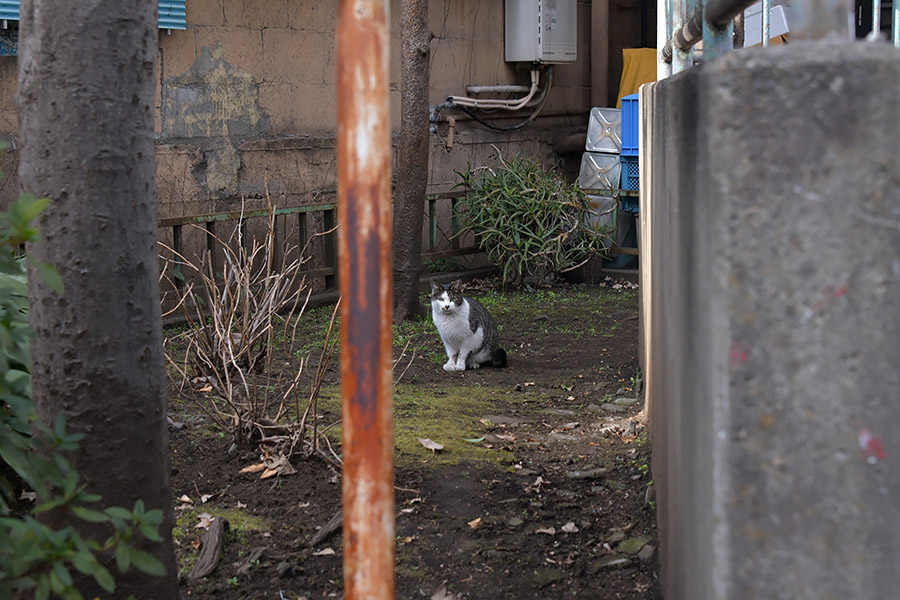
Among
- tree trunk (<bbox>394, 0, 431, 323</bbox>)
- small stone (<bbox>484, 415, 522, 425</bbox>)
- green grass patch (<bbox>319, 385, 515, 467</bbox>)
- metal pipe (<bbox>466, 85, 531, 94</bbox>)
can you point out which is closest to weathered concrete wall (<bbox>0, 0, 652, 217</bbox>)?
metal pipe (<bbox>466, 85, 531, 94</bbox>)

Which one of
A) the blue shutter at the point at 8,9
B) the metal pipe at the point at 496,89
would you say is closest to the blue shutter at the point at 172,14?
the blue shutter at the point at 8,9

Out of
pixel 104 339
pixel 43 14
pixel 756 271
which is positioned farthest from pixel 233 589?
pixel 756 271

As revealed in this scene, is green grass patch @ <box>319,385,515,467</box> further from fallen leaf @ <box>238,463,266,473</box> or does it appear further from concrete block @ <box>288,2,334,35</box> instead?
concrete block @ <box>288,2,334,35</box>

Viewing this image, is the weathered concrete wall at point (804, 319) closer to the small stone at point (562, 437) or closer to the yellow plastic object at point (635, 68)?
the small stone at point (562, 437)

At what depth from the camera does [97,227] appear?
2180 millimetres

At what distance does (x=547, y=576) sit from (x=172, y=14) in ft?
19.2

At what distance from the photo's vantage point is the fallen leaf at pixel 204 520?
318cm

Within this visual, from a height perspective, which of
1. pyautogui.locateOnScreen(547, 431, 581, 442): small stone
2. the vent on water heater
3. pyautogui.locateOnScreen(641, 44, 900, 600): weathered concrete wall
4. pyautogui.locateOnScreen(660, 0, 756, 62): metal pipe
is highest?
the vent on water heater

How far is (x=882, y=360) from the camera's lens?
53.1 inches

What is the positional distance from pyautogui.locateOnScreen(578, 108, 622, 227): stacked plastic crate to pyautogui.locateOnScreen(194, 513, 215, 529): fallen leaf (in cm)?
689

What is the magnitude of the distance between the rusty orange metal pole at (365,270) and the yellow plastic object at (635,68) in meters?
9.53

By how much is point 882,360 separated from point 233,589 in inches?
81.8

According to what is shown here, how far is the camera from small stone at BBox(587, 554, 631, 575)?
9.62 ft

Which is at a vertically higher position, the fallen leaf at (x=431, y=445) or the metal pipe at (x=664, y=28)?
the metal pipe at (x=664, y=28)
